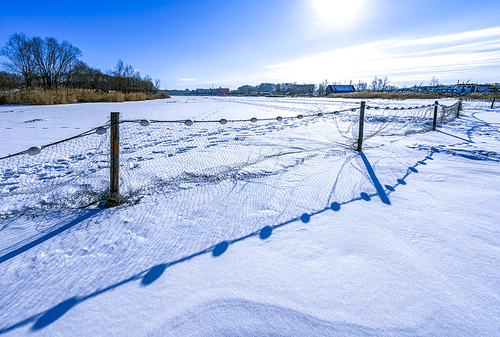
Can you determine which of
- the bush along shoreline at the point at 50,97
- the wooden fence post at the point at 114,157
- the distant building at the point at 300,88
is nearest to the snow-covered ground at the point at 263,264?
the wooden fence post at the point at 114,157

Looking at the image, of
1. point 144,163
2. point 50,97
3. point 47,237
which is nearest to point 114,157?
point 47,237

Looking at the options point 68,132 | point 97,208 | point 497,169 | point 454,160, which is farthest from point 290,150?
point 68,132

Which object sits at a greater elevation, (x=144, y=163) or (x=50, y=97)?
(x=50, y=97)

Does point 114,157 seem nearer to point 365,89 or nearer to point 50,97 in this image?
point 50,97

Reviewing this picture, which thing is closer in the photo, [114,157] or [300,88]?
[114,157]

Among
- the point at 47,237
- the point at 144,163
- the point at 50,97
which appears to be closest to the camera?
the point at 47,237

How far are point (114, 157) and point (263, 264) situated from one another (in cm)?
205

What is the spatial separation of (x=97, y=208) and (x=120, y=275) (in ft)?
4.31

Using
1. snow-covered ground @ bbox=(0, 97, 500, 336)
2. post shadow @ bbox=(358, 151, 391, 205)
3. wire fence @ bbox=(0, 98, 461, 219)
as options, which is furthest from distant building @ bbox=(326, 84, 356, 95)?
snow-covered ground @ bbox=(0, 97, 500, 336)

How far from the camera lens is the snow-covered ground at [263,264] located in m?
1.47

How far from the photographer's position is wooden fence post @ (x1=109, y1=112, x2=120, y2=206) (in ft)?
9.09

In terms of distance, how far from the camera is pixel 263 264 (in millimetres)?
1950

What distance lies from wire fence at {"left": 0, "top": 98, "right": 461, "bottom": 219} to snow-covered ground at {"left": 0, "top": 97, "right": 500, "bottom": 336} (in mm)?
419

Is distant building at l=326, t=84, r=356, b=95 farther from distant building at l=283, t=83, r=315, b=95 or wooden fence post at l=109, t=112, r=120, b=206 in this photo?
wooden fence post at l=109, t=112, r=120, b=206
